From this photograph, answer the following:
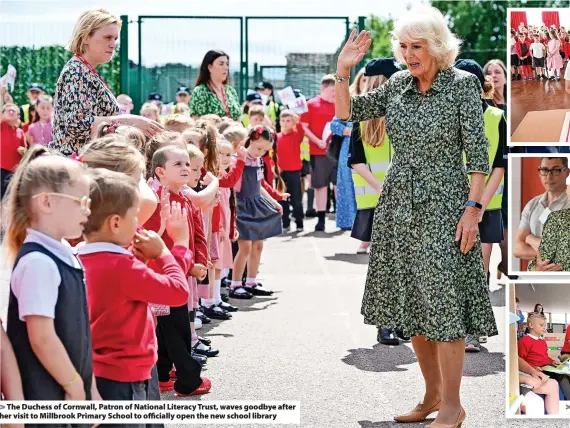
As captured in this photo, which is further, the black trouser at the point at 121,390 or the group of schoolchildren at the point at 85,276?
the black trouser at the point at 121,390

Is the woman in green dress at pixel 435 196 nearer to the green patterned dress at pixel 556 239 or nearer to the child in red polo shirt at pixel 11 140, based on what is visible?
the green patterned dress at pixel 556 239

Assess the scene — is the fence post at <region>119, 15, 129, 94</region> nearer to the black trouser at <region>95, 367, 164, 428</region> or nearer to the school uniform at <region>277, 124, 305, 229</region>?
the school uniform at <region>277, 124, 305, 229</region>

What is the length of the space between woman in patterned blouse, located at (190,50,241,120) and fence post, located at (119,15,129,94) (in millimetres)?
6512

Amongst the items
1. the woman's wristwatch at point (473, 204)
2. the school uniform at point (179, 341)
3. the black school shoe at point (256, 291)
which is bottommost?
the black school shoe at point (256, 291)

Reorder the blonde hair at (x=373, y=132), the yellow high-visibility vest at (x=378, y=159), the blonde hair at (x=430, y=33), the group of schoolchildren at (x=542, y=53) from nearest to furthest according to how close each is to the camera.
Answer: the group of schoolchildren at (x=542, y=53)
the blonde hair at (x=430, y=33)
the blonde hair at (x=373, y=132)
the yellow high-visibility vest at (x=378, y=159)

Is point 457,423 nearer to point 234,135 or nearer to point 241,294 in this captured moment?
point 234,135

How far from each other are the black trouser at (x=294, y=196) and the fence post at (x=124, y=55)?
3262mm

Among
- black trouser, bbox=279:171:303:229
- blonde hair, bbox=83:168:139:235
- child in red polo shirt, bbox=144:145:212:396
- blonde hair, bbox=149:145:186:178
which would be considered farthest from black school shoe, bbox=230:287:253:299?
blonde hair, bbox=83:168:139:235

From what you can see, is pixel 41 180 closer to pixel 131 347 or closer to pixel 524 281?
pixel 131 347

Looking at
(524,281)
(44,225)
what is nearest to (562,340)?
(524,281)

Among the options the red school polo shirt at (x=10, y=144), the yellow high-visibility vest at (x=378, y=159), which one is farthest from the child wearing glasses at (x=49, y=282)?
the red school polo shirt at (x=10, y=144)

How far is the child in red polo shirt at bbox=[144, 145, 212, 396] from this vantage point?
5.25 metres

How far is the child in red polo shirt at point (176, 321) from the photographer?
17.2 feet

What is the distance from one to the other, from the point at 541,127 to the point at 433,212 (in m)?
0.60
